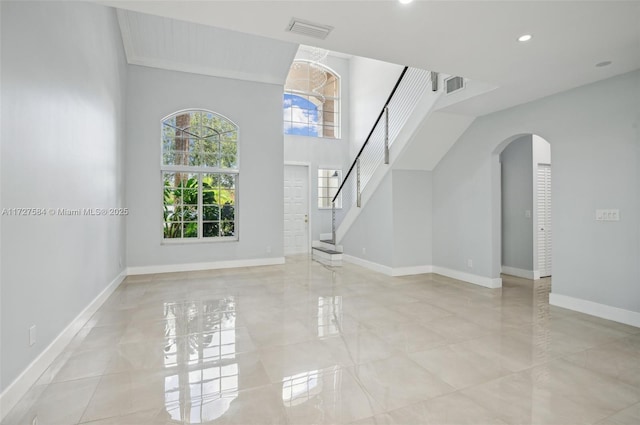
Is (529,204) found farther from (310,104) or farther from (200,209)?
(310,104)

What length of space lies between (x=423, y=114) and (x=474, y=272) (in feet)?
8.90

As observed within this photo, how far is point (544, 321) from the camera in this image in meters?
3.69

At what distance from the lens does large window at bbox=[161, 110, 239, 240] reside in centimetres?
646

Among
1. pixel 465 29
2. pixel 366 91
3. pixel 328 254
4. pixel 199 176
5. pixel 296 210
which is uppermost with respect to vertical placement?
pixel 366 91

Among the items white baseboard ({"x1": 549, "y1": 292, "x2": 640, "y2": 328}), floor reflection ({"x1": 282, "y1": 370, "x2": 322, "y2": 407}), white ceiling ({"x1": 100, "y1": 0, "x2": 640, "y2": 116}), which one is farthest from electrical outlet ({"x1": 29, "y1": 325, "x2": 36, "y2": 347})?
white baseboard ({"x1": 549, "y1": 292, "x2": 640, "y2": 328})

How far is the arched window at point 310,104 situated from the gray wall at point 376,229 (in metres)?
3.79

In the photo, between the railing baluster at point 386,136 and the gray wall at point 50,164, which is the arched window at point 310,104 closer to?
the railing baluster at point 386,136

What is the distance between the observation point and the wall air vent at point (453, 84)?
4.47 metres

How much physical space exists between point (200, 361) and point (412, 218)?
14.9 ft

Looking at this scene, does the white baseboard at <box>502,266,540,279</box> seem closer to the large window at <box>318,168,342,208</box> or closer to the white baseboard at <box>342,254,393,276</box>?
the white baseboard at <box>342,254,393,276</box>

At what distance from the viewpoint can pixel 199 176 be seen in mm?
6707

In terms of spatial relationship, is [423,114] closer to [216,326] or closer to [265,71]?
[265,71]

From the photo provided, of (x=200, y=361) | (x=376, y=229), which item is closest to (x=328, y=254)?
(x=376, y=229)

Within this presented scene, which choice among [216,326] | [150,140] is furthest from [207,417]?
[150,140]
